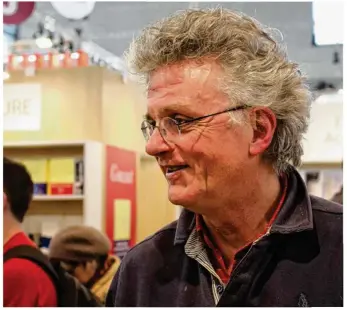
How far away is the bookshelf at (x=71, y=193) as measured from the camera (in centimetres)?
392

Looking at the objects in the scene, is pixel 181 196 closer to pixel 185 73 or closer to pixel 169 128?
pixel 169 128

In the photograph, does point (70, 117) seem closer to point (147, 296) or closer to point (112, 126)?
point (112, 126)

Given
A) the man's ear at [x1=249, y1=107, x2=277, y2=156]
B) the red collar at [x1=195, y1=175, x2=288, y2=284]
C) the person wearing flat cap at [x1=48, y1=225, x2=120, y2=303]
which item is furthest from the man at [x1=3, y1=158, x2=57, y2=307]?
the man's ear at [x1=249, y1=107, x2=277, y2=156]

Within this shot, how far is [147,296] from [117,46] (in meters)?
7.17

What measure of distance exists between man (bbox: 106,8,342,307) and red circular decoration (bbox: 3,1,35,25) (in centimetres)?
194

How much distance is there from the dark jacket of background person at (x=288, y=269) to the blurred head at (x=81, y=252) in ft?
4.55

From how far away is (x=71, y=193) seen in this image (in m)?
3.95

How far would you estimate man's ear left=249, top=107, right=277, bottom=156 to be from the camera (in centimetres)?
138

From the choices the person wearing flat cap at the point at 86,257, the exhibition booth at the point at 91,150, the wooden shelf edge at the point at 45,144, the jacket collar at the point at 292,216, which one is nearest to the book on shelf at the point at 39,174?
the exhibition booth at the point at 91,150

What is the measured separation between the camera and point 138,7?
620 cm

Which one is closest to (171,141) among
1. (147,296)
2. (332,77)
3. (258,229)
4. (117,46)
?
(258,229)

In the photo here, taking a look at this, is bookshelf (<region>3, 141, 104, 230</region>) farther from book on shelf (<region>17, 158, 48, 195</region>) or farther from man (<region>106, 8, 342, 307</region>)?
man (<region>106, 8, 342, 307</region>)

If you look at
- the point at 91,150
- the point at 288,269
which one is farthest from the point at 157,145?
the point at 91,150

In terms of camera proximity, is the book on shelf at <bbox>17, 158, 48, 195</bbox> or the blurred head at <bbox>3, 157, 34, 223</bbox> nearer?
the blurred head at <bbox>3, 157, 34, 223</bbox>
